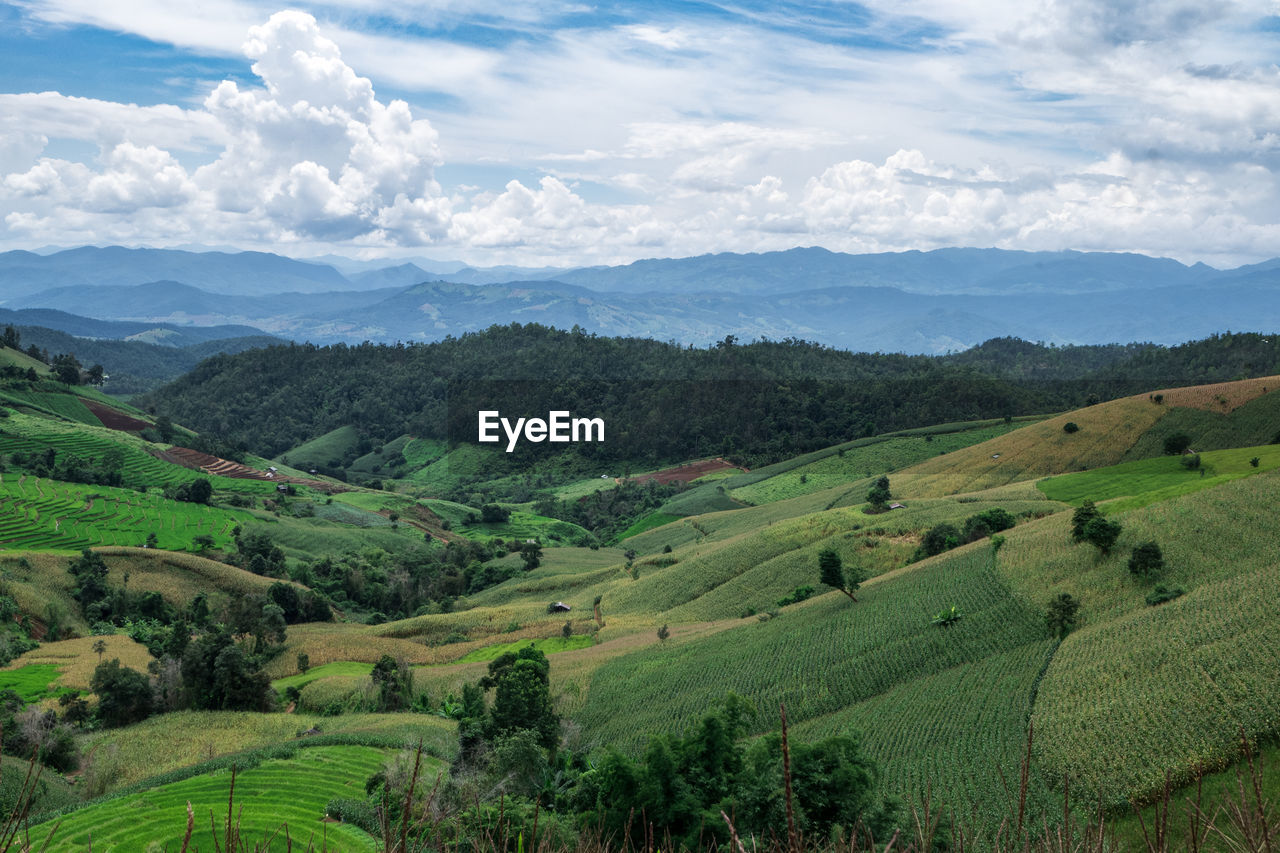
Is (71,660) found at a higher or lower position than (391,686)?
lower

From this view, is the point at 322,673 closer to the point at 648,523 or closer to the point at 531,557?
the point at 531,557

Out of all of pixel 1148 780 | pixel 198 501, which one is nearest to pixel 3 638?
pixel 198 501

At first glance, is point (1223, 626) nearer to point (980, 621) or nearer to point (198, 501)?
point (980, 621)

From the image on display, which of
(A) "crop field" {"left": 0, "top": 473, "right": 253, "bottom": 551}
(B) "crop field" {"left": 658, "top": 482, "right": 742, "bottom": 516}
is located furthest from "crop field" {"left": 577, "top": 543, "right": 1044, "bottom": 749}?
(B) "crop field" {"left": 658, "top": 482, "right": 742, "bottom": 516}

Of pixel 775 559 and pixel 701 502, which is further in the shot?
pixel 701 502

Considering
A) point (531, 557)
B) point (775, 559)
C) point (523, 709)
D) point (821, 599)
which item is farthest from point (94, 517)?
point (821, 599)

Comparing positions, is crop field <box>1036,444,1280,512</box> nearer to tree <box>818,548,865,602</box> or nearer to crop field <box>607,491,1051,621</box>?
crop field <box>607,491,1051,621</box>

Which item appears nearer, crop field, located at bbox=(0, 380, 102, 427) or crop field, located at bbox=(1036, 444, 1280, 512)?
crop field, located at bbox=(1036, 444, 1280, 512)
